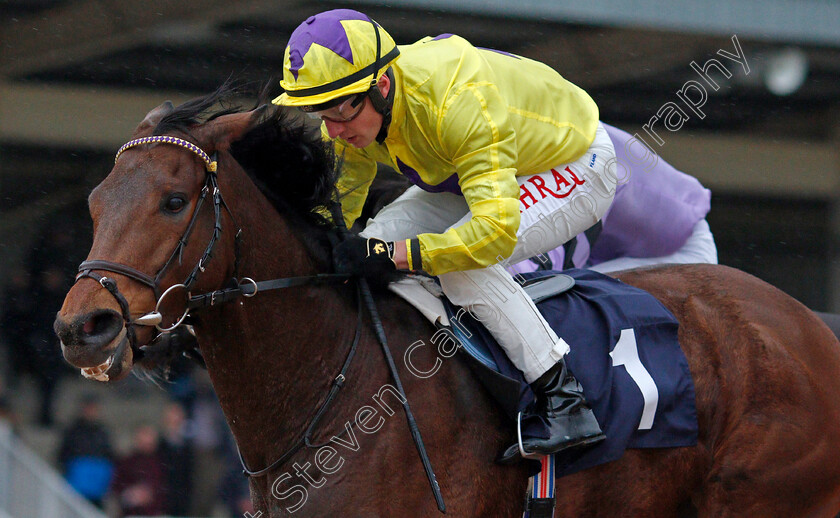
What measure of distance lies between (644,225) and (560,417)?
1.71 m

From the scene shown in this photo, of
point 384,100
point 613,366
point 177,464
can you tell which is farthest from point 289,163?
point 177,464

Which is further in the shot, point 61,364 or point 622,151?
point 61,364

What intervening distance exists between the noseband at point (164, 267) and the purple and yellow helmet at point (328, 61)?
0.32 metres

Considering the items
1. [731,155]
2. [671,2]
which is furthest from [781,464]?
[731,155]

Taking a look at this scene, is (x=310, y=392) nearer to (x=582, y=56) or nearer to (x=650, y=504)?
(x=650, y=504)

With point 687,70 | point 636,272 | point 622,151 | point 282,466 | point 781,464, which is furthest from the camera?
point 687,70

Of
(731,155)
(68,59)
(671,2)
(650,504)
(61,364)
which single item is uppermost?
(650,504)

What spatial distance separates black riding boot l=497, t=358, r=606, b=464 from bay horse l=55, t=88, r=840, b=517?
0.36 ft

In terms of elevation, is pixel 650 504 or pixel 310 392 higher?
pixel 310 392

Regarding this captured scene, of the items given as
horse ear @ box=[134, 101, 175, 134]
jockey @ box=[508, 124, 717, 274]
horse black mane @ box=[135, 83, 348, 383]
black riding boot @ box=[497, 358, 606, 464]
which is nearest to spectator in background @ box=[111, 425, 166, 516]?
jockey @ box=[508, 124, 717, 274]

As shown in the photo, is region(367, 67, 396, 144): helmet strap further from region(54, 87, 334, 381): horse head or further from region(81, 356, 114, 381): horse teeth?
region(81, 356, 114, 381): horse teeth

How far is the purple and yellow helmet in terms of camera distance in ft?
8.52

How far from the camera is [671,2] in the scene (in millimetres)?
8539

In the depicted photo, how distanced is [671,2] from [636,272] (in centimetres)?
577
